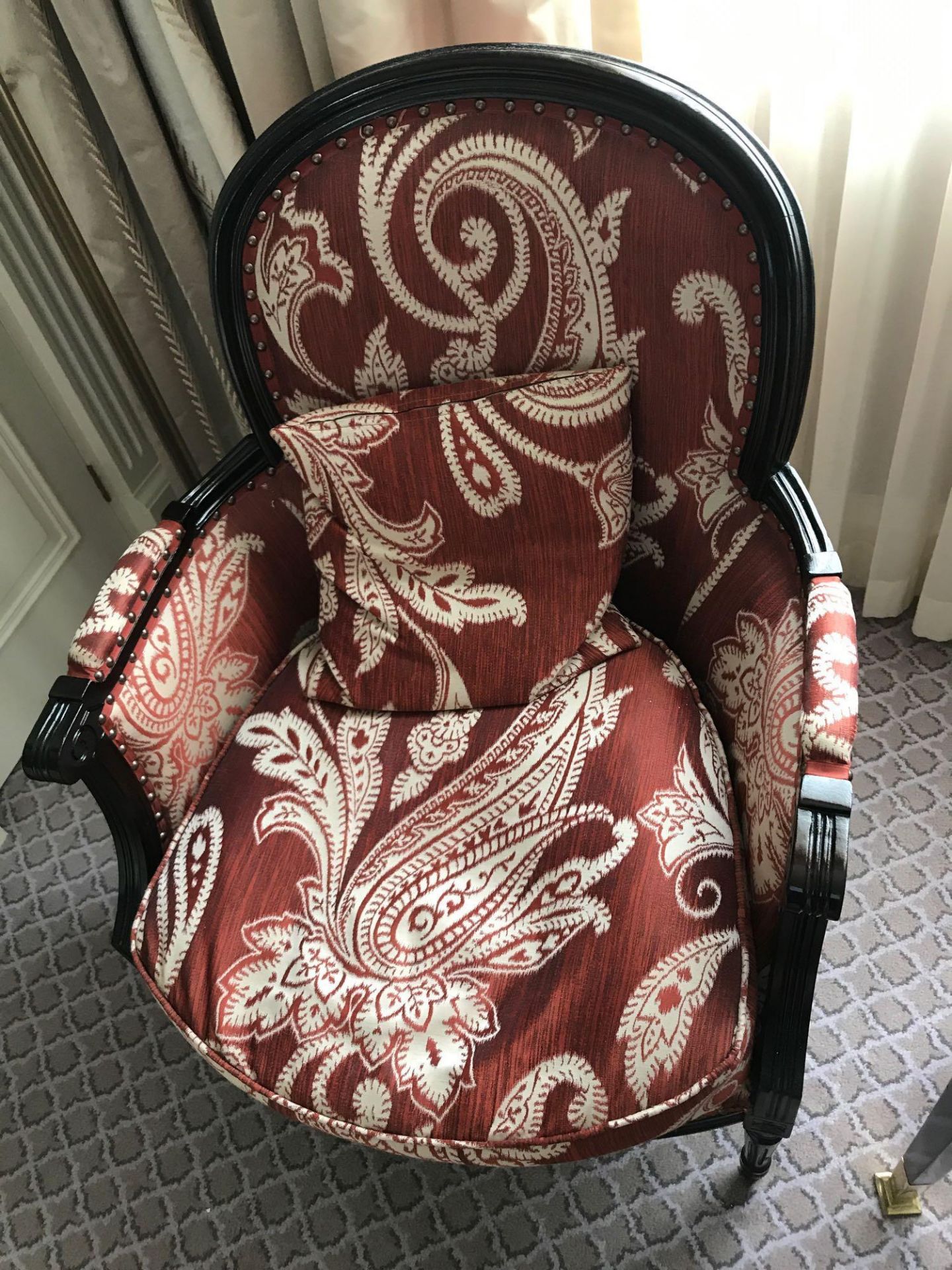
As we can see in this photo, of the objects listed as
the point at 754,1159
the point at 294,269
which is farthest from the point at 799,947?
the point at 294,269

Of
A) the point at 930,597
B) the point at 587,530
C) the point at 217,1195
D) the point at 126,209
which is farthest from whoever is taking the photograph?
the point at 930,597

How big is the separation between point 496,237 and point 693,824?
561 mm

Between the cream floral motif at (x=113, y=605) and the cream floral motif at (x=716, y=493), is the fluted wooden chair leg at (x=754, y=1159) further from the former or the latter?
the cream floral motif at (x=113, y=605)

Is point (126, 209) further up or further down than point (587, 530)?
further up

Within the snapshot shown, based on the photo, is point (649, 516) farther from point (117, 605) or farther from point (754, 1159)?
point (754, 1159)

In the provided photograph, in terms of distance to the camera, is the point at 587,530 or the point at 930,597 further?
the point at 930,597

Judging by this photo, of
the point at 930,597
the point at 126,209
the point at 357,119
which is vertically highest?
the point at 357,119

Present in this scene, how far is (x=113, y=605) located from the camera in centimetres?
87

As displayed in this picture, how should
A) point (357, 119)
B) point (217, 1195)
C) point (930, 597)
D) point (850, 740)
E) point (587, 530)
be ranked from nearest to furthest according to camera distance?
point (850, 740) → point (357, 119) → point (587, 530) → point (217, 1195) → point (930, 597)

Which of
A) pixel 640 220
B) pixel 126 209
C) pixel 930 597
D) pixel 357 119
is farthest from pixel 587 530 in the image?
pixel 126 209

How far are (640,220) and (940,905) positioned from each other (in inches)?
35.5

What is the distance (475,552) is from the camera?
927 millimetres

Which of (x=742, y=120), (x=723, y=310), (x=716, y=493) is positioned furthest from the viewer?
(x=742, y=120)

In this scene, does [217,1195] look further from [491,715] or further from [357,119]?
[357,119]
